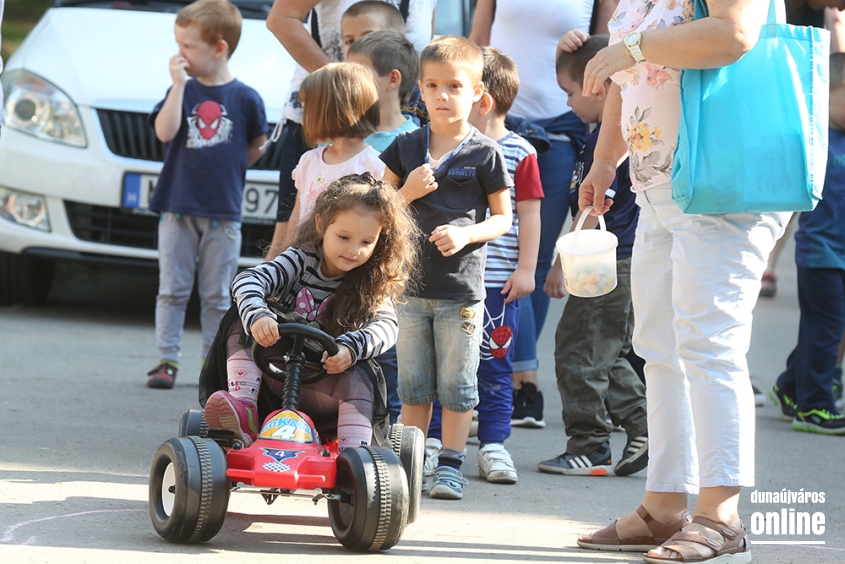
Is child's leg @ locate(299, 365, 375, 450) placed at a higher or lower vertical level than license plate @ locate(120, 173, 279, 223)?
lower

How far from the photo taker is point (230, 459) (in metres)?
3.28

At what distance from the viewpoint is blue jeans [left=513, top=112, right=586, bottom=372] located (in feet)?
16.8

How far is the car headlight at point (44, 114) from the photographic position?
6738 millimetres

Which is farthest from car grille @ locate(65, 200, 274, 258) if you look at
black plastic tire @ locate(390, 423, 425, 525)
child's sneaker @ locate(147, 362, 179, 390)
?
black plastic tire @ locate(390, 423, 425, 525)

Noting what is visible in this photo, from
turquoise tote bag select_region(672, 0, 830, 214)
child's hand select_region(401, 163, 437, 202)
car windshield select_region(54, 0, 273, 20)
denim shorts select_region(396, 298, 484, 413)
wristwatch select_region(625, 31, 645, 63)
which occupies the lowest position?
denim shorts select_region(396, 298, 484, 413)

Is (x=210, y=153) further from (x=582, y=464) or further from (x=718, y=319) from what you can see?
(x=718, y=319)

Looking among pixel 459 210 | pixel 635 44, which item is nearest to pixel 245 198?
pixel 459 210

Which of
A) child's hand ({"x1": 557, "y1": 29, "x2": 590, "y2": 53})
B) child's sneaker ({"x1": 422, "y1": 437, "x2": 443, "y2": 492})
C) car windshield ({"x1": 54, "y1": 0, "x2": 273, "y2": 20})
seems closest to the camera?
child's sneaker ({"x1": 422, "y1": 437, "x2": 443, "y2": 492})

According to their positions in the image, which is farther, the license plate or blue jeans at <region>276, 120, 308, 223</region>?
the license plate

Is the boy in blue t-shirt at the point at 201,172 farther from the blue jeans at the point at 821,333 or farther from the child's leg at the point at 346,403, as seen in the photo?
the blue jeans at the point at 821,333

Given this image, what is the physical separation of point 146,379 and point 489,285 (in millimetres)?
2184

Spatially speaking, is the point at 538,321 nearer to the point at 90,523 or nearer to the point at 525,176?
the point at 525,176

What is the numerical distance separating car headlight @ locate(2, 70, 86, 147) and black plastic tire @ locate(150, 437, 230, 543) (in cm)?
394

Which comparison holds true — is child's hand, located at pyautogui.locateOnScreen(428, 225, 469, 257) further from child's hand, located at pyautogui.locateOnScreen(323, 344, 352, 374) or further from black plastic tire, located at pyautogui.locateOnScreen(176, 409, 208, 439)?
black plastic tire, located at pyautogui.locateOnScreen(176, 409, 208, 439)
